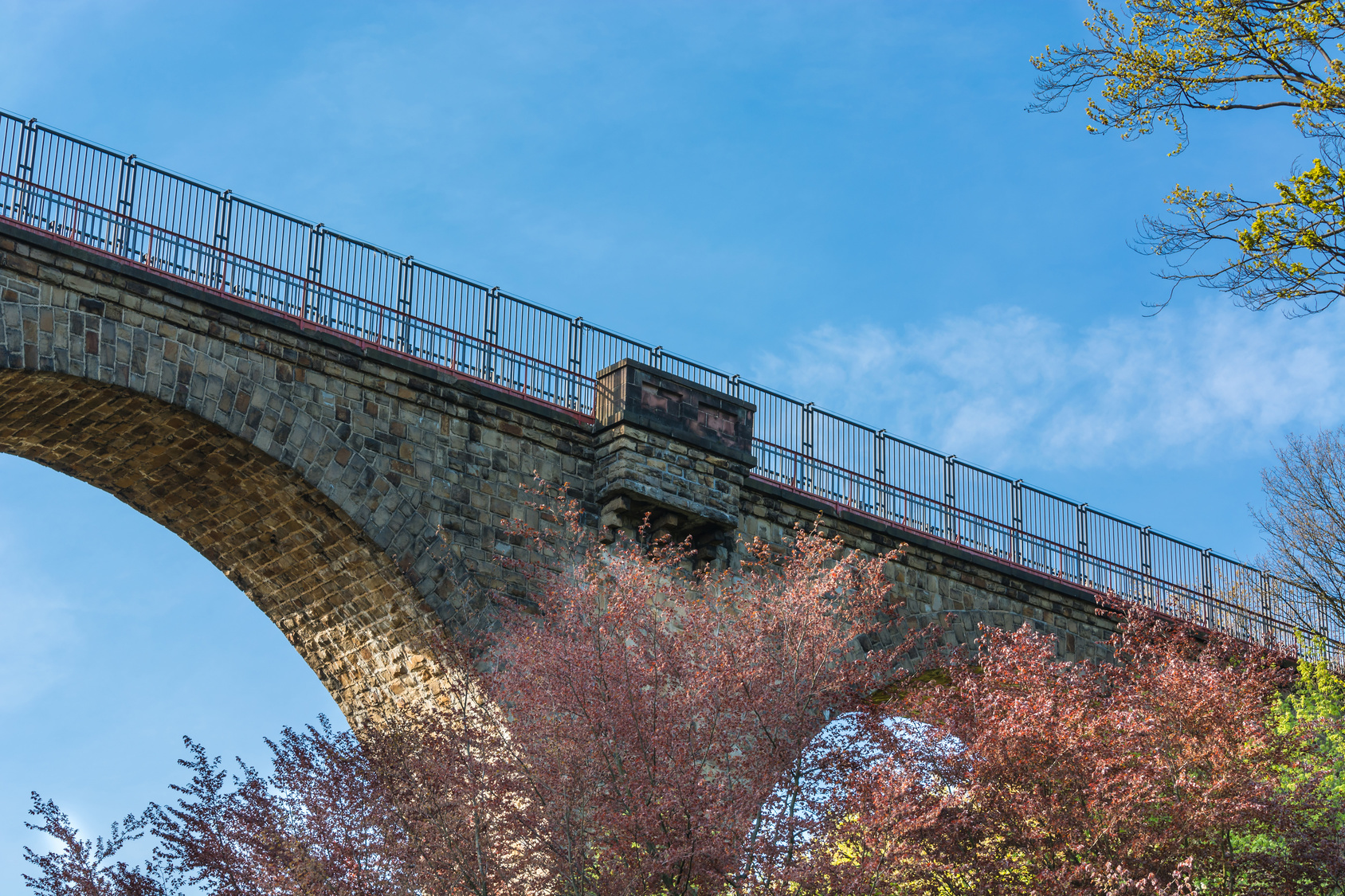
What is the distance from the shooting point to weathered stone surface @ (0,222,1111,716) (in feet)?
52.8

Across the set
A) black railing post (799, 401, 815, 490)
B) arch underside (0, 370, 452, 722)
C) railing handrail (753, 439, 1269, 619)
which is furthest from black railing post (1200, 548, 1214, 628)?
arch underside (0, 370, 452, 722)

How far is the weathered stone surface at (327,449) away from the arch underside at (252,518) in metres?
0.03

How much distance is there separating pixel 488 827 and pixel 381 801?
1171 mm

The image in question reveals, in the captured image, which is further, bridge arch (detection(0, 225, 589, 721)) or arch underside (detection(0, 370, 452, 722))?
arch underside (detection(0, 370, 452, 722))

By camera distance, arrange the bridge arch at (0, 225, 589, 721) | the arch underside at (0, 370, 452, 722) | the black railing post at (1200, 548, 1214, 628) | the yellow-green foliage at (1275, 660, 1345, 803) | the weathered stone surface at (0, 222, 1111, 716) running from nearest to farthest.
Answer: the bridge arch at (0, 225, 589, 721) → the weathered stone surface at (0, 222, 1111, 716) → the arch underside at (0, 370, 452, 722) → the yellow-green foliage at (1275, 660, 1345, 803) → the black railing post at (1200, 548, 1214, 628)

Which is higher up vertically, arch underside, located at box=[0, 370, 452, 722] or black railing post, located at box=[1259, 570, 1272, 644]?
black railing post, located at box=[1259, 570, 1272, 644]

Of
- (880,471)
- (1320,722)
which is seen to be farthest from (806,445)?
(1320,722)

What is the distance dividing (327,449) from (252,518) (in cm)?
142

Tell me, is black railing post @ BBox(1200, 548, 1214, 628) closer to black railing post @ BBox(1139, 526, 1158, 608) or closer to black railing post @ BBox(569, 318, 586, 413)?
black railing post @ BBox(1139, 526, 1158, 608)

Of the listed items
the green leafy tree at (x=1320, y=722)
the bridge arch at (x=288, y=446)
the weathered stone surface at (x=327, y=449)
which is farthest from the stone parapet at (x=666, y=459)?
the green leafy tree at (x=1320, y=722)

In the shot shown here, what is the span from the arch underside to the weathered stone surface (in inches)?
1.1

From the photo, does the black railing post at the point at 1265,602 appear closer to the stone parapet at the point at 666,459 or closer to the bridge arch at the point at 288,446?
the stone parapet at the point at 666,459

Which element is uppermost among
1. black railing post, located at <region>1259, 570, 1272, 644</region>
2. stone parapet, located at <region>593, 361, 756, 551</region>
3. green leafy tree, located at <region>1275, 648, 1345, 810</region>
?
black railing post, located at <region>1259, 570, 1272, 644</region>

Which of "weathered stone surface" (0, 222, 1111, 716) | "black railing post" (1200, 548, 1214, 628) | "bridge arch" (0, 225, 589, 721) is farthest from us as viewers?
"black railing post" (1200, 548, 1214, 628)
